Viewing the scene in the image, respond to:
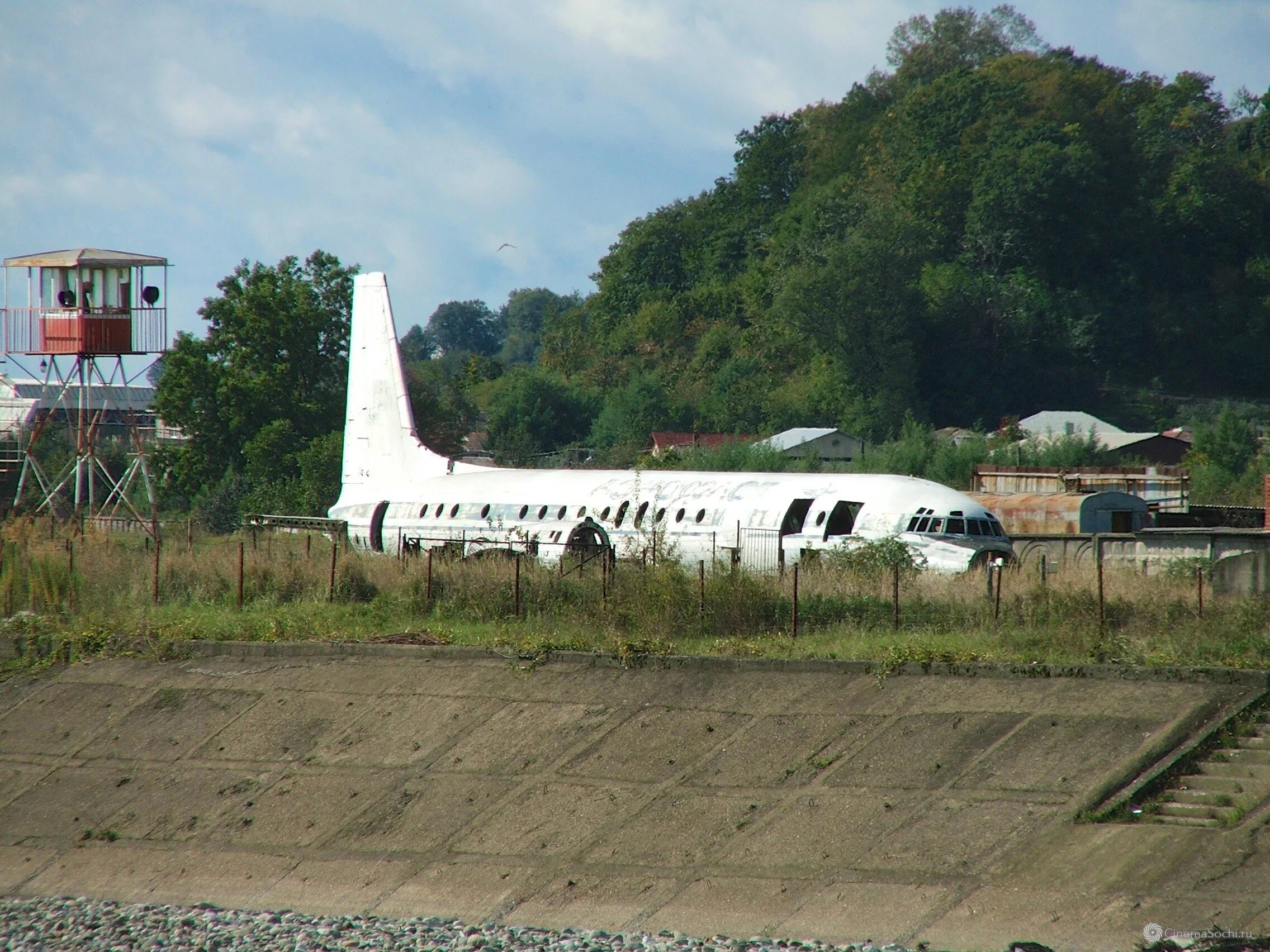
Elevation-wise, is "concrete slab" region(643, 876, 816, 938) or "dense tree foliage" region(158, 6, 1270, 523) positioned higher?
"dense tree foliage" region(158, 6, 1270, 523)

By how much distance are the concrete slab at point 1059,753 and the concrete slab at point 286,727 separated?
342 inches

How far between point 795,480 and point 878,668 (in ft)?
33.0

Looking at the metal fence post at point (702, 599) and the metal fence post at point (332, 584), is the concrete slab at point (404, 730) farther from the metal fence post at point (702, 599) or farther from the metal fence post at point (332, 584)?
the metal fence post at point (332, 584)

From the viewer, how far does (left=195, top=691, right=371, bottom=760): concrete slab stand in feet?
61.5

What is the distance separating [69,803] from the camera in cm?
1864

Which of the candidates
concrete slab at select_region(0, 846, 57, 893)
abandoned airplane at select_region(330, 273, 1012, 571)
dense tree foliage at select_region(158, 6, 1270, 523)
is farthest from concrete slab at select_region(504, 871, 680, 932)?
dense tree foliage at select_region(158, 6, 1270, 523)

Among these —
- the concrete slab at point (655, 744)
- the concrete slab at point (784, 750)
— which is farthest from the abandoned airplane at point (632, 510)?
the concrete slab at point (784, 750)

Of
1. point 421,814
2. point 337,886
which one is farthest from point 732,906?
point 337,886

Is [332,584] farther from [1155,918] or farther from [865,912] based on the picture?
[1155,918]

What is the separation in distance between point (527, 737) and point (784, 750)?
345cm

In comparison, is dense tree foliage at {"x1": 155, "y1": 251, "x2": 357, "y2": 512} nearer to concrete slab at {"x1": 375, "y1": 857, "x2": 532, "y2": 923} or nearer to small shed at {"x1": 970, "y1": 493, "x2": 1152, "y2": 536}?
small shed at {"x1": 970, "y1": 493, "x2": 1152, "y2": 536}

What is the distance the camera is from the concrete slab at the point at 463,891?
14.7 metres

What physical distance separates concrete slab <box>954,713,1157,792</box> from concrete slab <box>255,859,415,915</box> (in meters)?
6.50

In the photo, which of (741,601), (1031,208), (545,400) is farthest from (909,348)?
(741,601)
